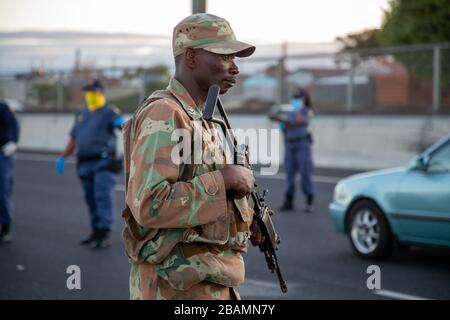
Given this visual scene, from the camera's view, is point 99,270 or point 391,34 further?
point 391,34

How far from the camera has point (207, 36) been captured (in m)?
3.31

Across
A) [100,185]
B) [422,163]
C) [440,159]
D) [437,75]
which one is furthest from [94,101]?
[437,75]

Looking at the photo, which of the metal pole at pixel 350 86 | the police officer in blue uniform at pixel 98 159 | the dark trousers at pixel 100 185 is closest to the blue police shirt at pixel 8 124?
the police officer in blue uniform at pixel 98 159

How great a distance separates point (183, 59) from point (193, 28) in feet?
0.44

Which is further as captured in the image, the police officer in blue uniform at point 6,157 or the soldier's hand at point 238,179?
the police officer in blue uniform at point 6,157

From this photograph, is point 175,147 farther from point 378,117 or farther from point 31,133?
point 31,133

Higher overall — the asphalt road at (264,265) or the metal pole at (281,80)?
the metal pole at (281,80)

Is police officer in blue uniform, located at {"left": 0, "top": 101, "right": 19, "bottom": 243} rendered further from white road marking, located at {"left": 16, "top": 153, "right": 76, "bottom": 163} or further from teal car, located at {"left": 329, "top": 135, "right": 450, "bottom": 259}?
white road marking, located at {"left": 16, "top": 153, "right": 76, "bottom": 163}

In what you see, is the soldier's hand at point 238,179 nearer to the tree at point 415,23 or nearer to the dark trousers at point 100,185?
the dark trousers at point 100,185

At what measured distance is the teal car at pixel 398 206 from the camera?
27.6 feet

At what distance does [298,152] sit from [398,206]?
454cm

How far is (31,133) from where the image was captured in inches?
1110

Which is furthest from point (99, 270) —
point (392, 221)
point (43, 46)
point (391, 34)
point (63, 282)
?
point (43, 46)

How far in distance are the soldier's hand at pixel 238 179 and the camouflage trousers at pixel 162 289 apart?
38 centimetres
